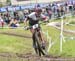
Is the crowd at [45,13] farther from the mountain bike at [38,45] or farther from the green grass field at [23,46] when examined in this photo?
the mountain bike at [38,45]

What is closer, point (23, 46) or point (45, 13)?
point (23, 46)

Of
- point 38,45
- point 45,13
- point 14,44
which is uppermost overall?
point 38,45

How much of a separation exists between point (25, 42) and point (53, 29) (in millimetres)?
4025

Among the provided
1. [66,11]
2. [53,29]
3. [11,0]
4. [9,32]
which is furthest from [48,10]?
[11,0]

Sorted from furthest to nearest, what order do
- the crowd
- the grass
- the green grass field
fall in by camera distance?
the crowd < the grass < the green grass field

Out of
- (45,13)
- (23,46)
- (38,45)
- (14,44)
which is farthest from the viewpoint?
(45,13)

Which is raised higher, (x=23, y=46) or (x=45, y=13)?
(x=23, y=46)

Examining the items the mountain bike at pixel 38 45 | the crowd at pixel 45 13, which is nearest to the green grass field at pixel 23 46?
the mountain bike at pixel 38 45

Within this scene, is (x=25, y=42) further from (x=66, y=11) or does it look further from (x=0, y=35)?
(x=66, y=11)

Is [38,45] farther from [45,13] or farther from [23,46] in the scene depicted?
[45,13]

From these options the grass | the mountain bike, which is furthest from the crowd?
the mountain bike

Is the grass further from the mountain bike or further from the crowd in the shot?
the crowd

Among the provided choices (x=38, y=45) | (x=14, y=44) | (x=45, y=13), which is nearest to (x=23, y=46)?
(x=14, y=44)

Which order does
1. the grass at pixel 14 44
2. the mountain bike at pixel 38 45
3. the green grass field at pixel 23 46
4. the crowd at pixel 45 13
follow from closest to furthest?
1. the mountain bike at pixel 38 45
2. the green grass field at pixel 23 46
3. the grass at pixel 14 44
4. the crowd at pixel 45 13
